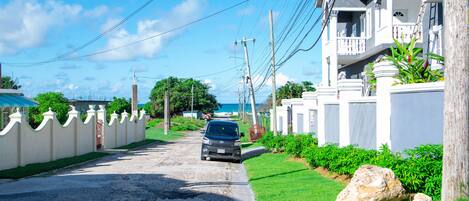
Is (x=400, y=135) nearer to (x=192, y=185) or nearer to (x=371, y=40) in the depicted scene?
(x=192, y=185)

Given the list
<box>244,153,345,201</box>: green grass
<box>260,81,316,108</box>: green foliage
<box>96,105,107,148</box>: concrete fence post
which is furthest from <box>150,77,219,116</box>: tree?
<box>244,153,345,201</box>: green grass

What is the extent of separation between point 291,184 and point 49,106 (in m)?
29.9

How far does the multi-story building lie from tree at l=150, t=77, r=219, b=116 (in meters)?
74.0

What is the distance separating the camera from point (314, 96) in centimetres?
2400

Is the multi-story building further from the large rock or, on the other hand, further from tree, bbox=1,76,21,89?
tree, bbox=1,76,21,89

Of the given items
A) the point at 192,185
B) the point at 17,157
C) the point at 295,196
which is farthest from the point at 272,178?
the point at 17,157

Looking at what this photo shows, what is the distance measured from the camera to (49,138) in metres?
21.5

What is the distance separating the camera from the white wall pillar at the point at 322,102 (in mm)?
19328

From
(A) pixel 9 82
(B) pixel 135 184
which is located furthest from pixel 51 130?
(A) pixel 9 82

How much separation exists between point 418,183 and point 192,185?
6.51 metres

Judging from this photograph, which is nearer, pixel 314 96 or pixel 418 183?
pixel 418 183

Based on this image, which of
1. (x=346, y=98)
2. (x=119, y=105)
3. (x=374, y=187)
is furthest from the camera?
(x=119, y=105)

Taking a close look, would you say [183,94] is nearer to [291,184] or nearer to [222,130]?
[222,130]

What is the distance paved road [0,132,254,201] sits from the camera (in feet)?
40.6
